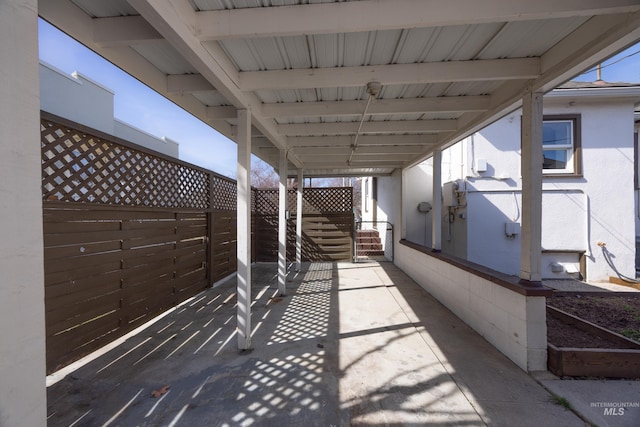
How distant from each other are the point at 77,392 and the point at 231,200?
13.4 feet

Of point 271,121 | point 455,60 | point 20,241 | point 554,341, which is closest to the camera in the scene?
point 20,241

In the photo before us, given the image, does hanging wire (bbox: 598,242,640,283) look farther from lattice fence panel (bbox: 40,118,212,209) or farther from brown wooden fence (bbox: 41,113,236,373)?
lattice fence panel (bbox: 40,118,212,209)

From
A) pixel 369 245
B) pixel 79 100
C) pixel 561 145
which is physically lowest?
pixel 369 245

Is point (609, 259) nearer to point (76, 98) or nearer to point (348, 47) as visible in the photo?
point (348, 47)

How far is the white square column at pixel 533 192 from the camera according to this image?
2.28m

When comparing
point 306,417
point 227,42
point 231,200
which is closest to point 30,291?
point 306,417

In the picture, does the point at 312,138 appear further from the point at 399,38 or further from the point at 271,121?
the point at 399,38

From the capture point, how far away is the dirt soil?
246 centimetres

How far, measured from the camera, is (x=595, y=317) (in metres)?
3.06

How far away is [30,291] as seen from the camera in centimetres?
89

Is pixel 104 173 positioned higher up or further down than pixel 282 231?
higher up

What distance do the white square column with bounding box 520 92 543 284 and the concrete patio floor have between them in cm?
89

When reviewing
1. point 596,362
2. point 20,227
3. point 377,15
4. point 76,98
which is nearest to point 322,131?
point 377,15

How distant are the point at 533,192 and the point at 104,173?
4141 millimetres
